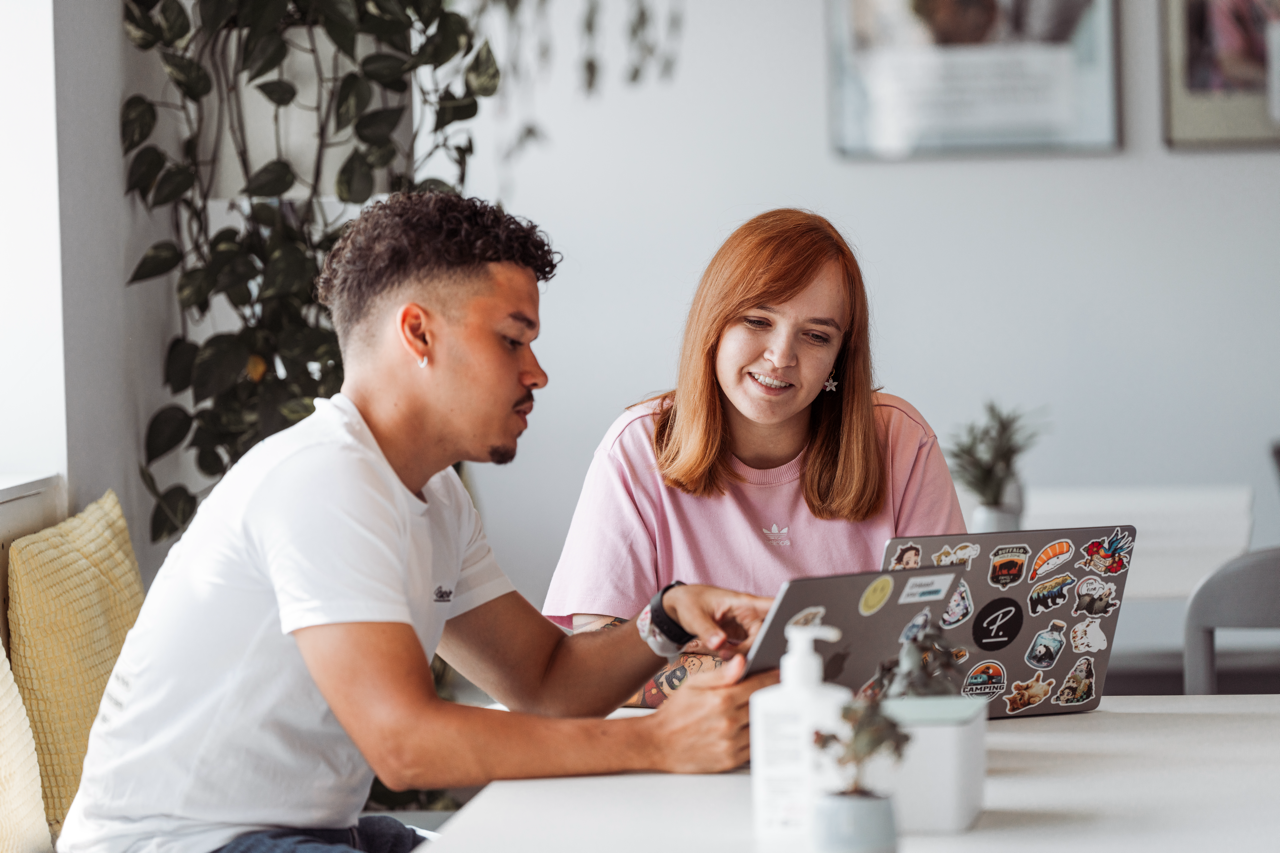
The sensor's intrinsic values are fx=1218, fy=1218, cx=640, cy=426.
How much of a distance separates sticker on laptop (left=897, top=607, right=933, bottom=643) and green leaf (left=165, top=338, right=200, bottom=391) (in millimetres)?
1490

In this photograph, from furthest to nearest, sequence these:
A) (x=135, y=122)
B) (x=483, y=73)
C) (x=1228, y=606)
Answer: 1. (x=483, y=73)
2. (x=135, y=122)
3. (x=1228, y=606)

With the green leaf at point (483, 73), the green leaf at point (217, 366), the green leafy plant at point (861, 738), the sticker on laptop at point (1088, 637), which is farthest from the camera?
the green leaf at point (483, 73)

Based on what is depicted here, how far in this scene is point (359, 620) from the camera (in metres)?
1.06

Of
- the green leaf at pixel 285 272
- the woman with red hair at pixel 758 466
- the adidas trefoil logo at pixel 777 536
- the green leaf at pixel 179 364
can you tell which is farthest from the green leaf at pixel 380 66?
the adidas trefoil logo at pixel 777 536

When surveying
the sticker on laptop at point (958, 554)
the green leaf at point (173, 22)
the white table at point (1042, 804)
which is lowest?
the white table at point (1042, 804)

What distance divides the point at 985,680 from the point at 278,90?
5.21 ft

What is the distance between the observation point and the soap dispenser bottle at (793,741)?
85 cm

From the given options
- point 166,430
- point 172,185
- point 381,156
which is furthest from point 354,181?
point 166,430

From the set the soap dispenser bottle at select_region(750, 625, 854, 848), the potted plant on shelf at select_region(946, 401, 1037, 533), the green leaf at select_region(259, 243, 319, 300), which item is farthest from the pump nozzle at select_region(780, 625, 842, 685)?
the potted plant on shelf at select_region(946, 401, 1037, 533)

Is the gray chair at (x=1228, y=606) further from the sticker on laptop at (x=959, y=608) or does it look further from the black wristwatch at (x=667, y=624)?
the black wristwatch at (x=667, y=624)

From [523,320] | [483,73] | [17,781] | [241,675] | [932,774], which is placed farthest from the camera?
[483,73]

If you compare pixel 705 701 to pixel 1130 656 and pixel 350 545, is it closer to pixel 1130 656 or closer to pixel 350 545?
pixel 350 545

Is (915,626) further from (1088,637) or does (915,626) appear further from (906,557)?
(1088,637)

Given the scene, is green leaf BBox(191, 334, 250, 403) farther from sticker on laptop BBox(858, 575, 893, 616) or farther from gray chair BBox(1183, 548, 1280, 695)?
gray chair BBox(1183, 548, 1280, 695)
